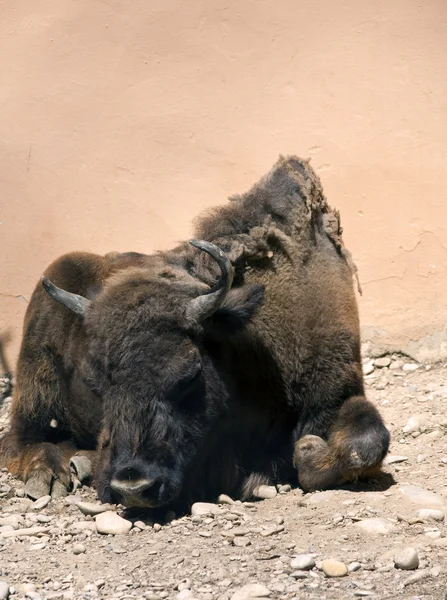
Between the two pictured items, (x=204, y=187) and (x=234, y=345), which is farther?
(x=204, y=187)

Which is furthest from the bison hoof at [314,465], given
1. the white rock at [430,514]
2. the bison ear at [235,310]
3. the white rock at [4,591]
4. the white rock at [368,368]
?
the white rock at [368,368]

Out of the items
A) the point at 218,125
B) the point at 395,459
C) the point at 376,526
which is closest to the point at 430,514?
the point at 376,526

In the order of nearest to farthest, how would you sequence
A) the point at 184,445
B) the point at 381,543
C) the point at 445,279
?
1. the point at 381,543
2. the point at 184,445
3. the point at 445,279

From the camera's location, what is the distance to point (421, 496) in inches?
199

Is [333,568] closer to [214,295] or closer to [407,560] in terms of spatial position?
[407,560]

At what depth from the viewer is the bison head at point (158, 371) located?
483 centimetres

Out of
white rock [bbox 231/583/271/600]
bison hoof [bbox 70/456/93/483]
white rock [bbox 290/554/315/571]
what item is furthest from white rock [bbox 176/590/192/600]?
bison hoof [bbox 70/456/93/483]

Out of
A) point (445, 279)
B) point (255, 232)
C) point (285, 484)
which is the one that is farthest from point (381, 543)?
point (445, 279)

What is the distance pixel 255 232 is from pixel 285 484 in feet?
4.88

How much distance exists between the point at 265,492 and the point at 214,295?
1251mm

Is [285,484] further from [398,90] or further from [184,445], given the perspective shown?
[398,90]

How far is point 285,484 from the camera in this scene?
574cm

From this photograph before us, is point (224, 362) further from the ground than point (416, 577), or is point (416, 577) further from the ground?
point (224, 362)

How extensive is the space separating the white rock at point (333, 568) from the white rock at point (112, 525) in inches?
48.0
